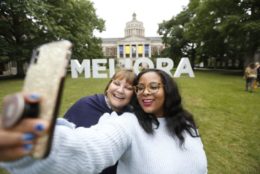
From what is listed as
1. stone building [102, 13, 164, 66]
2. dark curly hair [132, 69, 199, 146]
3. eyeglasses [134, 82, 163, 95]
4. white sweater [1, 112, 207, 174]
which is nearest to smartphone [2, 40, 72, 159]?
white sweater [1, 112, 207, 174]

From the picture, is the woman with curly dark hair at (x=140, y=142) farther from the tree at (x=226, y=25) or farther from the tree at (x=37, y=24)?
the tree at (x=226, y=25)

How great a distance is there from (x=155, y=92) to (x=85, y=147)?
0.81 meters

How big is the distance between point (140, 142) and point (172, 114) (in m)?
0.43

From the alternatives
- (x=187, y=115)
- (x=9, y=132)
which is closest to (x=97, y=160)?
(x=9, y=132)

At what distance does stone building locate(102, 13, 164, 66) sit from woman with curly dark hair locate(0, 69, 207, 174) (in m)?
82.1

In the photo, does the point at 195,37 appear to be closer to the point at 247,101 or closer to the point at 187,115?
the point at 247,101

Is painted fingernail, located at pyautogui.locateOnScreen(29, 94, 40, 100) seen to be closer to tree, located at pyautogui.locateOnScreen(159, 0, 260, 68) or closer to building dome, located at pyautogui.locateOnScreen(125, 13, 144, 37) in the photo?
tree, located at pyautogui.locateOnScreen(159, 0, 260, 68)

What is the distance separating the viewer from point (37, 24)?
2228 centimetres

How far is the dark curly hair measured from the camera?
1.43 meters

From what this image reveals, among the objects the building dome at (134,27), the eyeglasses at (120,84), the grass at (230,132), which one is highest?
the building dome at (134,27)

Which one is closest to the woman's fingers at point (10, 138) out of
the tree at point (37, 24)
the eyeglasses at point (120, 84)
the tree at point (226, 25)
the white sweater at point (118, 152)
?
the white sweater at point (118, 152)

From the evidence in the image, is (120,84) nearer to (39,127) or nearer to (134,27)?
(39,127)

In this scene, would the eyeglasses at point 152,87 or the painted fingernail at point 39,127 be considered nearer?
the painted fingernail at point 39,127

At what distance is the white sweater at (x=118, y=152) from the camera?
78cm
